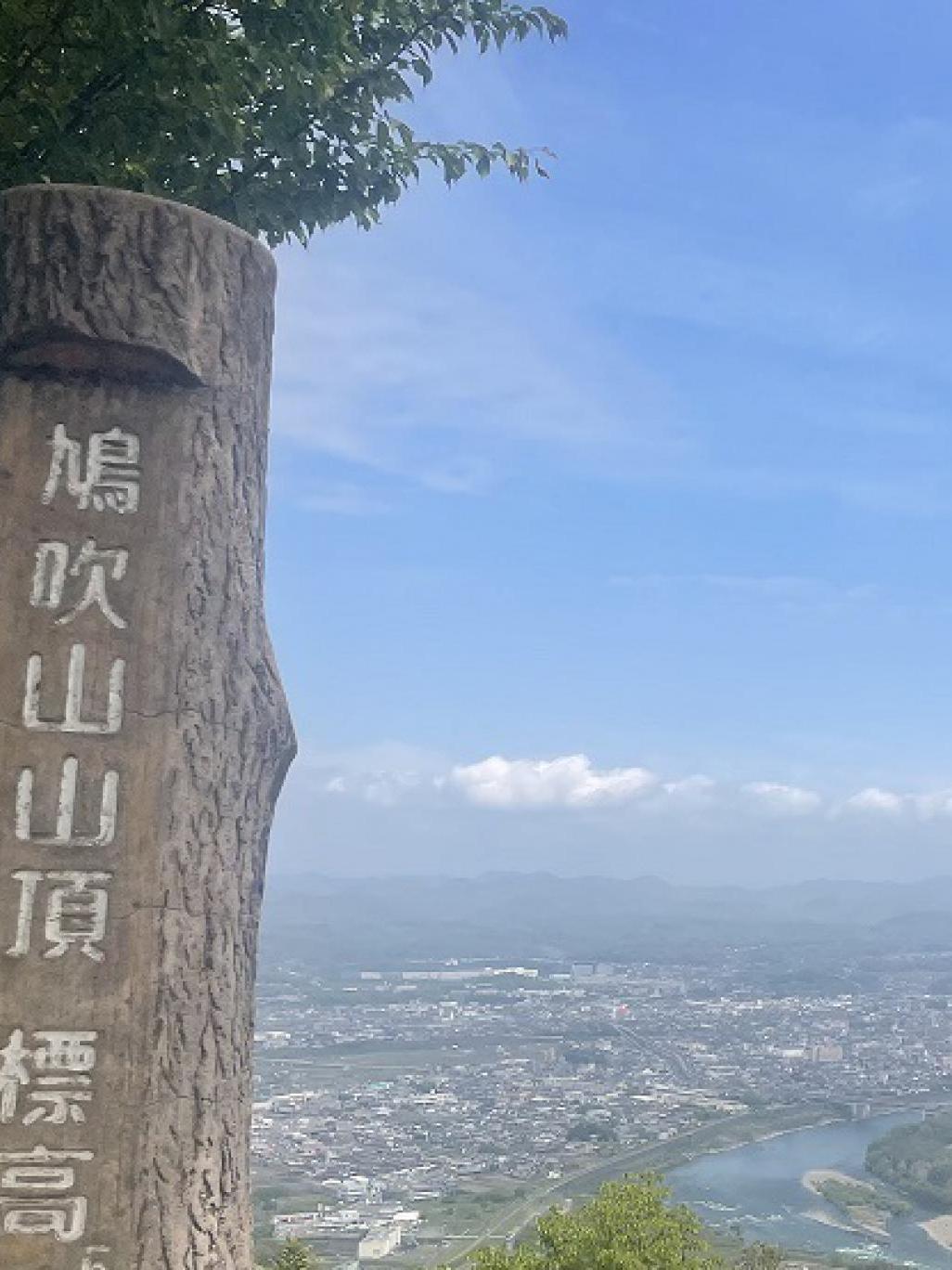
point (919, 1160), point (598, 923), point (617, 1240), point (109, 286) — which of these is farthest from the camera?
point (598, 923)

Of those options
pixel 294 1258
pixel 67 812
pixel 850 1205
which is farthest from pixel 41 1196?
pixel 850 1205

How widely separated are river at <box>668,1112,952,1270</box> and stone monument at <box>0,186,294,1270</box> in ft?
61.6

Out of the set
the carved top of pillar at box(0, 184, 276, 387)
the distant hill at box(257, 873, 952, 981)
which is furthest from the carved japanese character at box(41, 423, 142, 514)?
the distant hill at box(257, 873, 952, 981)

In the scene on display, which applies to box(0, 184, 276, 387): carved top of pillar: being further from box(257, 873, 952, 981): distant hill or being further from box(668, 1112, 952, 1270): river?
box(257, 873, 952, 981): distant hill

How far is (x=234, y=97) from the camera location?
9.95 feet

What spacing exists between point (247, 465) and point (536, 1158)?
2516cm

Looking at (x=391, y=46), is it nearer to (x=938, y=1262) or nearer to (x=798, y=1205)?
(x=938, y=1262)

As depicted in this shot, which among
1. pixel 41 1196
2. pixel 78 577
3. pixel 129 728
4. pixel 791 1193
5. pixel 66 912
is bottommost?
pixel 791 1193

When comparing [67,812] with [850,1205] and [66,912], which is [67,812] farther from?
[850,1205]

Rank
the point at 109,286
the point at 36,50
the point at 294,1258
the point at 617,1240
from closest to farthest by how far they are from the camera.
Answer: the point at 109,286, the point at 36,50, the point at 617,1240, the point at 294,1258

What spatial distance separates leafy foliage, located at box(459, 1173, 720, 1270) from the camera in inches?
210

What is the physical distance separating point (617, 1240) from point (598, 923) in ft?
375

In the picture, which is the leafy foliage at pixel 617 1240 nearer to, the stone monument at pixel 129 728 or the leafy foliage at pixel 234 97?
the stone monument at pixel 129 728

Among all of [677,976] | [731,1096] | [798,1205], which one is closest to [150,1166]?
[798,1205]
